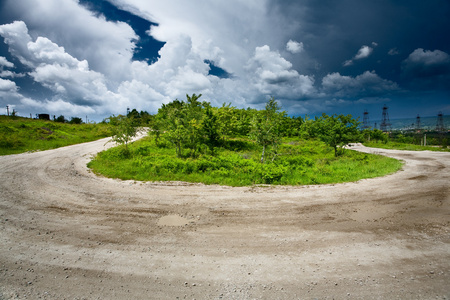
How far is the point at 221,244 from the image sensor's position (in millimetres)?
5121

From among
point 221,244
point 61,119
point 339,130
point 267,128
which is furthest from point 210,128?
point 61,119

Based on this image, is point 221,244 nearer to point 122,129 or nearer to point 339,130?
point 122,129

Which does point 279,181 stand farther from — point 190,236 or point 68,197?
point 68,197

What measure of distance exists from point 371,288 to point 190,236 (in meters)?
4.10

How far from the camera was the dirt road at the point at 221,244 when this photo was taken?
147 inches

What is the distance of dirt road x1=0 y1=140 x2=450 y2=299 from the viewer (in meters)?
3.74

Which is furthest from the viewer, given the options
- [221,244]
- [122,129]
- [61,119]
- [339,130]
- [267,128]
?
[61,119]

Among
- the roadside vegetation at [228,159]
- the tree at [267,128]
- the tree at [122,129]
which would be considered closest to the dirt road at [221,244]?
the roadside vegetation at [228,159]

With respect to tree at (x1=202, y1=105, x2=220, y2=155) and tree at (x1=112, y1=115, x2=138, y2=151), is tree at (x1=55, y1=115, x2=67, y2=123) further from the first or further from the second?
tree at (x1=202, y1=105, x2=220, y2=155)

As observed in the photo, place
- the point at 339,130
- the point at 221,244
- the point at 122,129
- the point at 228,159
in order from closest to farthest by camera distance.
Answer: the point at 221,244 → the point at 228,159 → the point at 122,129 → the point at 339,130

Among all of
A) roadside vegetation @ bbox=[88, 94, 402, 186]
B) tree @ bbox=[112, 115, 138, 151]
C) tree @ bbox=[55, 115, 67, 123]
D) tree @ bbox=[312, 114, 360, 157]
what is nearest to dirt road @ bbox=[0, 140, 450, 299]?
roadside vegetation @ bbox=[88, 94, 402, 186]

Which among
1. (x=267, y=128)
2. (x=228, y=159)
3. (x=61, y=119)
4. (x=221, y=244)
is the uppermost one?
Result: (x=61, y=119)

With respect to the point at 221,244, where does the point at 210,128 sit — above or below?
above

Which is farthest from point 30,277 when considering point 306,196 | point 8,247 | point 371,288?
point 306,196
